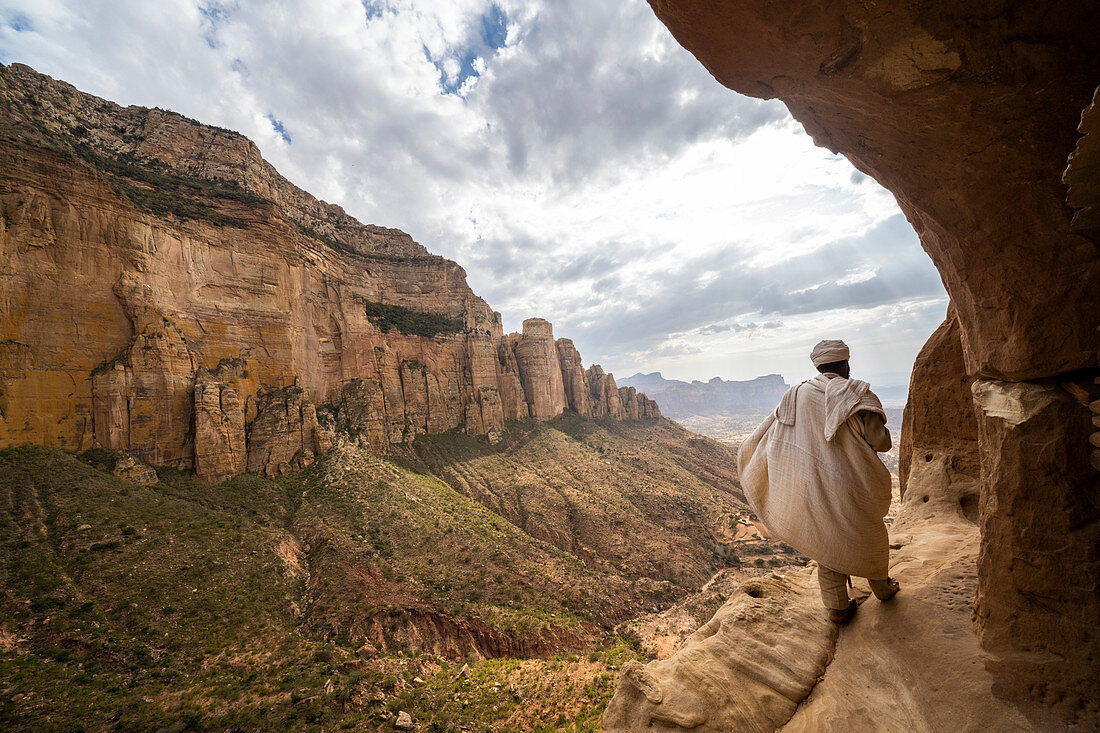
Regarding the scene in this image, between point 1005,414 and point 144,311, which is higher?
point 144,311

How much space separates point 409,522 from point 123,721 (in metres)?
13.9

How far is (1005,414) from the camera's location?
290cm

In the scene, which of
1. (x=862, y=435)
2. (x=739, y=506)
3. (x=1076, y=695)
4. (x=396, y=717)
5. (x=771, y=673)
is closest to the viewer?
(x=1076, y=695)

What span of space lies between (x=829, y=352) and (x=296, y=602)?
22.9 meters

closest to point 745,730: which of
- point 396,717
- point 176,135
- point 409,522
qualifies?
point 396,717

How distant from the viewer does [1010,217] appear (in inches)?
106

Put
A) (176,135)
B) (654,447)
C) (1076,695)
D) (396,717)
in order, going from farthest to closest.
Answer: (654,447)
(176,135)
(396,717)
(1076,695)

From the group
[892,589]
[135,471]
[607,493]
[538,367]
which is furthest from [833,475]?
[538,367]

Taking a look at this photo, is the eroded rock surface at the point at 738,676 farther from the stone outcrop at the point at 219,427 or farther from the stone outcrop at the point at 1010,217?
the stone outcrop at the point at 219,427

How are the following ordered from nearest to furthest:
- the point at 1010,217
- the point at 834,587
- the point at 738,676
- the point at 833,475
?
the point at 1010,217
the point at 833,475
the point at 834,587
the point at 738,676

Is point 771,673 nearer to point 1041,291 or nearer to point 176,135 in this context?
point 1041,291

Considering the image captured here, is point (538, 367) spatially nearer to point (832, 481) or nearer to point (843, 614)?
point (843, 614)

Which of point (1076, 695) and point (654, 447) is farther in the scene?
point (654, 447)

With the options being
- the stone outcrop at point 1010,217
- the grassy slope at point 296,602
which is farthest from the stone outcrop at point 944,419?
the grassy slope at point 296,602
